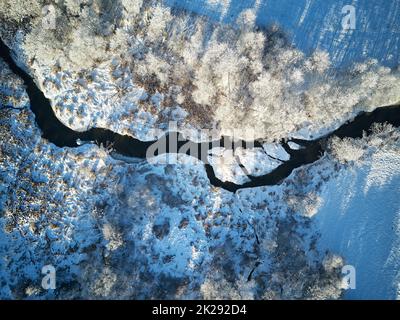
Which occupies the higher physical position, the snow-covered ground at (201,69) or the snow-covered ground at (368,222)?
the snow-covered ground at (201,69)

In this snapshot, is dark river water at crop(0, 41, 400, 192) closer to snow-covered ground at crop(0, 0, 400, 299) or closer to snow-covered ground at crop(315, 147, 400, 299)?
snow-covered ground at crop(0, 0, 400, 299)

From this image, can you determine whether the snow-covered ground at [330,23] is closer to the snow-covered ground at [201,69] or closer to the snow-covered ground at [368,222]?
the snow-covered ground at [201,69]

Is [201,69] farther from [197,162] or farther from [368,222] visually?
[368,222]

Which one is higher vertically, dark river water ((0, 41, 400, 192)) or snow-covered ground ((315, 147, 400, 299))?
dark river water ((0, 41, 400, 192))

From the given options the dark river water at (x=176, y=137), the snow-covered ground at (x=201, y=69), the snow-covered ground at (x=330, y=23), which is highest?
the snow-covered ground at (x=330, y=23)

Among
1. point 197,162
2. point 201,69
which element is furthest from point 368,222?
point 201,69

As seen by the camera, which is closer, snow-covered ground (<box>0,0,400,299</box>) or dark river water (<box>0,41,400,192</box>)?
snow-covered ground (<box>0,0,400,299</box>)

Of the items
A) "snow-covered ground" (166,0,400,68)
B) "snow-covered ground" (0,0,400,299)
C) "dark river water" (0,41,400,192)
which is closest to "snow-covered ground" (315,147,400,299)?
"snow-covered ground" (0,0,400,299)

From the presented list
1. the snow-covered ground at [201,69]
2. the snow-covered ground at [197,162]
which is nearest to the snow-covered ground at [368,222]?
the snow-covered ground at [197,162]

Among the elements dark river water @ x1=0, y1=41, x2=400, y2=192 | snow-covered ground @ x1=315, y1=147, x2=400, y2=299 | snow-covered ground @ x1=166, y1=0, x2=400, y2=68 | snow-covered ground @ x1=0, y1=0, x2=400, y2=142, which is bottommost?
snow-covered ground @ x1=315, y1=147, x2=400, y2=299

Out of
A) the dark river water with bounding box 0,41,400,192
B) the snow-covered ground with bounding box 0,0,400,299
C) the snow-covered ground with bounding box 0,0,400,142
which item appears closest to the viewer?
the snow-covered ground with bounding box 0,0,400,299
